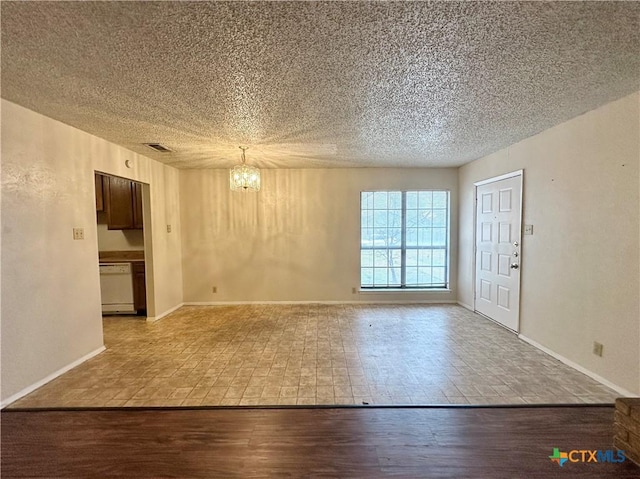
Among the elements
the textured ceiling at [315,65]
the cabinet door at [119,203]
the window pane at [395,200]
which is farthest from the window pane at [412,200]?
the cabinet door at [119,203]

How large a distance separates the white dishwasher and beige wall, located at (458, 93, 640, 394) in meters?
5.51

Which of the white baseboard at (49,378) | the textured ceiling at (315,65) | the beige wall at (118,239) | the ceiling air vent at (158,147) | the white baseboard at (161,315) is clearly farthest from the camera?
the beige wall at (118,239)

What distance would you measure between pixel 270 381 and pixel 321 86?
7.96ft

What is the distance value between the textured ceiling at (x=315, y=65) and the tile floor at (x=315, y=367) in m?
2.34

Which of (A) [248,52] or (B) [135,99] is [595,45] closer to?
(A) [248,52]

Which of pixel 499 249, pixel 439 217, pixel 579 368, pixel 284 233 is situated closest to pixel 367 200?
pixel 439 217

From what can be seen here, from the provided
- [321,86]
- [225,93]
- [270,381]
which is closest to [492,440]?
[270,381]

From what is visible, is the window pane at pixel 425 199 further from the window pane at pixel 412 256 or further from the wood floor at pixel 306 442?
the wood floor at pixel 306 442

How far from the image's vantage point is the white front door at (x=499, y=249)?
145 inches

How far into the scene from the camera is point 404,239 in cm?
530

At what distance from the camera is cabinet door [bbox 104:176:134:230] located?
4.67 metres

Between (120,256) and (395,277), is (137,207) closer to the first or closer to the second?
(120,256)

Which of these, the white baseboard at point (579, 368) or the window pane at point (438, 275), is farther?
the window pane at point (438, 275)

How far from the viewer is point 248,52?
1.70m
